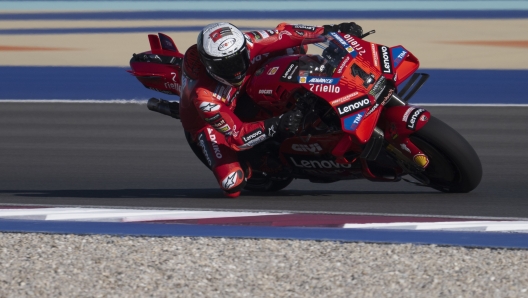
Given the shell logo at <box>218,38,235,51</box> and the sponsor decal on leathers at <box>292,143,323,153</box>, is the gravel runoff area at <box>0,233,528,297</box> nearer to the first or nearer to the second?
the sponsor decal on leathers at <box>292,143,323,153</box>

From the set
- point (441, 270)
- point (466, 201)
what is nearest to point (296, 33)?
point (466, 201)

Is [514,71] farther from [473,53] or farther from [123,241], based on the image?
[123,241]

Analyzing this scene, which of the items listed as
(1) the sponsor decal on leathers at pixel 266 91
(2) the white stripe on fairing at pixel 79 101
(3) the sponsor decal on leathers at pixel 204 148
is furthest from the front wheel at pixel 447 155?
(2) the white stripe on fairing at pixel 79 101

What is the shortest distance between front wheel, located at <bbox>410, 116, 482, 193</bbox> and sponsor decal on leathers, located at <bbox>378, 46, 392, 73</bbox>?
1.40 feet

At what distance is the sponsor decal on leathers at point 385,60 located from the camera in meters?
5.67

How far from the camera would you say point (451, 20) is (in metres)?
20.0

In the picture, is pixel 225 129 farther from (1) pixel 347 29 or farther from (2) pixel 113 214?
(1) pixel 347 29

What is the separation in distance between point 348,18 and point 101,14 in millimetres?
7100

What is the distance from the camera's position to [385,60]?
5730mm

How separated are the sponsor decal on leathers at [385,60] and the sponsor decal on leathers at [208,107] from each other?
3.71 ft

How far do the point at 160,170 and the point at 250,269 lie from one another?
310 centimetres

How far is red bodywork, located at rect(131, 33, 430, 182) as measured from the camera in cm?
552

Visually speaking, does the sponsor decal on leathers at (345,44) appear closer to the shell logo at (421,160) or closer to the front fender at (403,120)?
the front fender at (403,120)

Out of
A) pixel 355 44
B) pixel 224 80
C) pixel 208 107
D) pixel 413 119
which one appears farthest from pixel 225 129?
pixel 413 119
